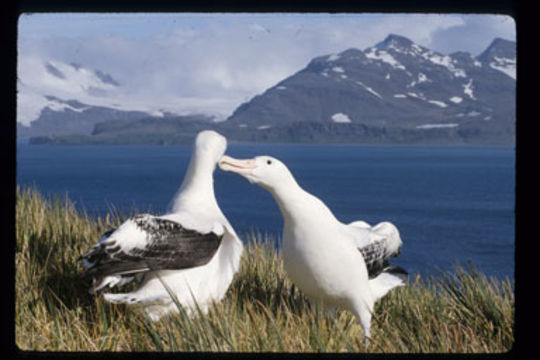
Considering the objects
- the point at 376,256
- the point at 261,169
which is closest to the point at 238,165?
the point at 261,169

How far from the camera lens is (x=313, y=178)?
1902 inches

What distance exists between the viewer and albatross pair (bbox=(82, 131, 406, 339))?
8.78 ft

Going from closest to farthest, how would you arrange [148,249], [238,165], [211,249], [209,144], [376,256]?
[238,165], [148,249], [211,249], [209,144], [376,256]

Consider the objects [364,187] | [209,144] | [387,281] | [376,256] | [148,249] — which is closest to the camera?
[148,249]

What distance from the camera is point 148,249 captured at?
107 inches

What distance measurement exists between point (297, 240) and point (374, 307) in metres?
0.68

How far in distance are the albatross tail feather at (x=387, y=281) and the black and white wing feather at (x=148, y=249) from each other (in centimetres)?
80

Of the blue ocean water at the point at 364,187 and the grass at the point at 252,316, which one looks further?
the blue ocean water at the point at 364,187

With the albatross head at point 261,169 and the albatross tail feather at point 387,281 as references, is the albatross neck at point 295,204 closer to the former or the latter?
the albatross head at point 261,169

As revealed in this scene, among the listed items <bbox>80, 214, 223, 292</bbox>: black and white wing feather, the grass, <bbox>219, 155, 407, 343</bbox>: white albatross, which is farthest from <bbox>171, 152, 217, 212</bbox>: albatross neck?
the grass

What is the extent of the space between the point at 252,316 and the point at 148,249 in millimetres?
509

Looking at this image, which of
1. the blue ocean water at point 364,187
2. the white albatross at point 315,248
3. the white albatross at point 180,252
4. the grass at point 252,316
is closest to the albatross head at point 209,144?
the white albatross at point 180,252

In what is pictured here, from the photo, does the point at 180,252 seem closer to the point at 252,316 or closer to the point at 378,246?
the point at 252,316

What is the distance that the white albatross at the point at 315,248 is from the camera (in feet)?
8.84
